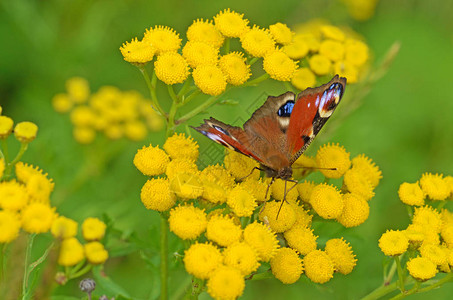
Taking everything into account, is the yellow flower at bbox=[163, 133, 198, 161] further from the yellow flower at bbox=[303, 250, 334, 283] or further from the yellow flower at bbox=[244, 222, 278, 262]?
the yellow flower at bbox=[303, 250, 334, 283]

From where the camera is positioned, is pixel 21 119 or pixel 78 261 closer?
pixel 78 261

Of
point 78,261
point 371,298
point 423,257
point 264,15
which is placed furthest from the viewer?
point 264,15

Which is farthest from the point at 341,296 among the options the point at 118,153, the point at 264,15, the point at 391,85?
the point at 264,15

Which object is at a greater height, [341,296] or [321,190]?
[321,190]

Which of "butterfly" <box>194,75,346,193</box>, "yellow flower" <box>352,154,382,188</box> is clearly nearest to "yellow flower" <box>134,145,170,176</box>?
"butterfly" <box>194,75,346,193</box>

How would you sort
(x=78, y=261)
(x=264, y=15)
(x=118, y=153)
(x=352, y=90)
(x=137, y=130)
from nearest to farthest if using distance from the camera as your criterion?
(x=78, y=261)
(x=352, y=90)
(x=137, y=130)
(x=118, y=153)
(x=264, y=15)

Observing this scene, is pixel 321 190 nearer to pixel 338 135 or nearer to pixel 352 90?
pixel 352 90

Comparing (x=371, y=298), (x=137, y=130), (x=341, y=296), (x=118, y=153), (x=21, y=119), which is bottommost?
(x=21, y=119)
